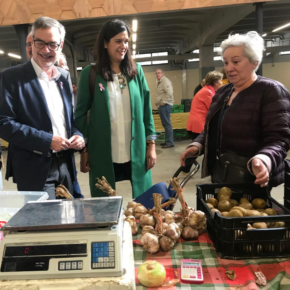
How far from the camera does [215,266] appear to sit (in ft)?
3.16

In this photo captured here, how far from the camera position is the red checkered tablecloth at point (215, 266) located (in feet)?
2.86

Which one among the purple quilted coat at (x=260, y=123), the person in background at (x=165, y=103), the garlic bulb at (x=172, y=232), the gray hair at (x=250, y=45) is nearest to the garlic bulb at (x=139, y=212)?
the garlic bulb at (x=172, y=232)

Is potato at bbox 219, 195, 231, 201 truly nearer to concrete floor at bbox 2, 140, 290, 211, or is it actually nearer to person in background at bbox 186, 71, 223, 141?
concrete floor at bbox 2, 140, 290, 211

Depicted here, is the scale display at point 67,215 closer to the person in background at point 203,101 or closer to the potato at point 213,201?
the potato at point 213,201

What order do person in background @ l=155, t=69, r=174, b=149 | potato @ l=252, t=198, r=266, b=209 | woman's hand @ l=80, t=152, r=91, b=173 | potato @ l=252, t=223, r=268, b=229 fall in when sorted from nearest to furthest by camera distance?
potato @ l=252, t=223, r=268, b=229, potato @ l=252, t=198, r=266, b=209, woman's hand @ l=80, t=152, r=91, b=173, person in background @ l=155, t=69, r=174, b=149

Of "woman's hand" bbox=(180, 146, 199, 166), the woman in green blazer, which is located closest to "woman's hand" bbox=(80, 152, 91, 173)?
the woman in green blazer

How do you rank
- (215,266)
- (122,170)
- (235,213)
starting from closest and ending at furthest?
(215,266) < (235,213) < (122,170)

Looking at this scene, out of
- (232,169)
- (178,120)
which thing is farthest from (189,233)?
(178,120)

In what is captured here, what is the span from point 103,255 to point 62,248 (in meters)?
0.11

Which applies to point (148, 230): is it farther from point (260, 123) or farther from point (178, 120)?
point (178, 120)

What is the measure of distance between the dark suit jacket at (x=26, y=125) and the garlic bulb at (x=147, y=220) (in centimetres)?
61

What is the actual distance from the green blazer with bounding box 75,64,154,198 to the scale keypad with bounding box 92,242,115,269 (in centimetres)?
102

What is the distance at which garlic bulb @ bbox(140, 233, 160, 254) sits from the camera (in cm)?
103

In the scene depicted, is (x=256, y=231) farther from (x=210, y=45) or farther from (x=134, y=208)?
(x=210, y=45)
